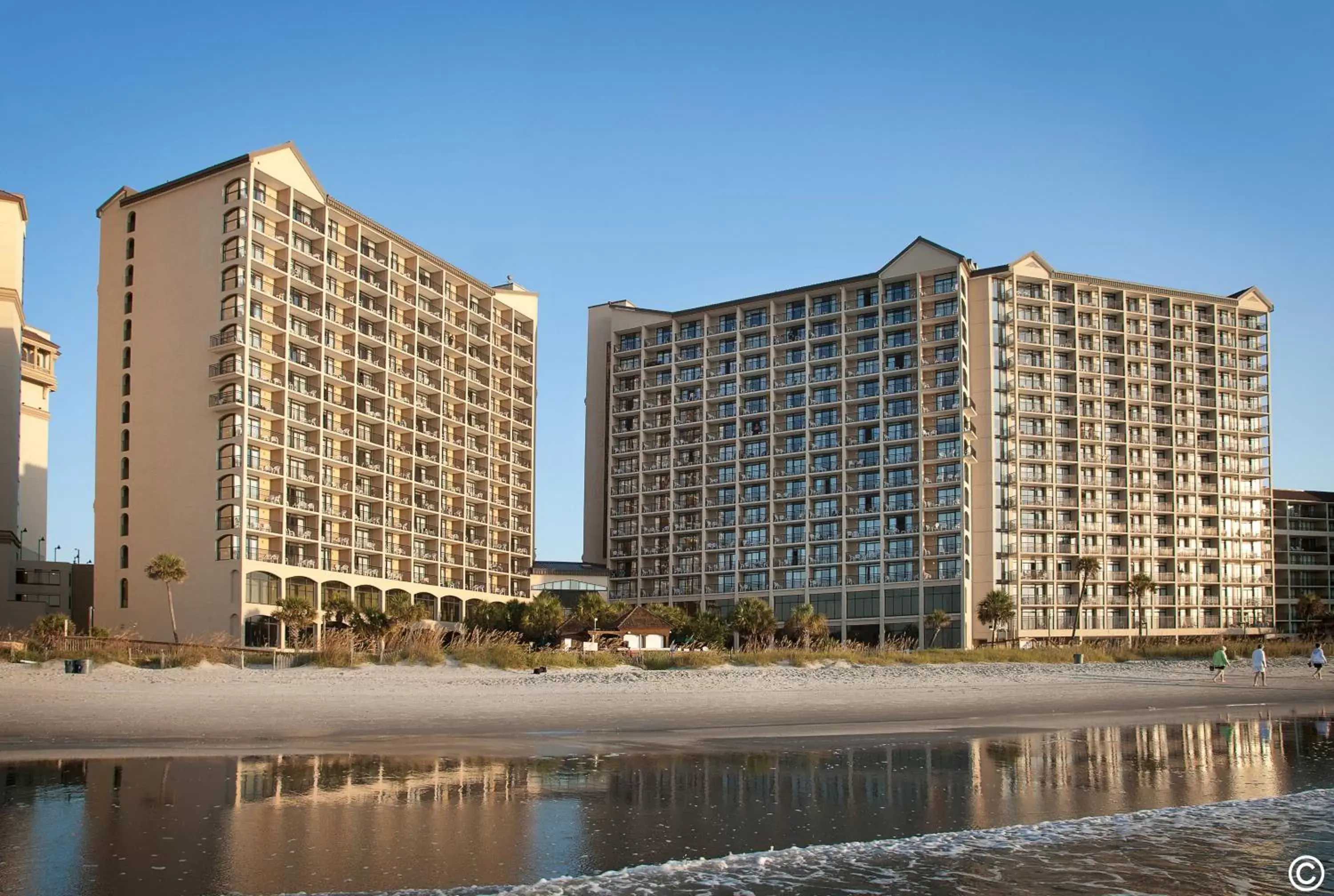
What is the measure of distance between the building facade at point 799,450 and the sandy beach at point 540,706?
64300mm

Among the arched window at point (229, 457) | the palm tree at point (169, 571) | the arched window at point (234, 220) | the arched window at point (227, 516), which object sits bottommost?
the palm tree at point (169, 571)

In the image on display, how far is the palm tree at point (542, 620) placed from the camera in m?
75.4

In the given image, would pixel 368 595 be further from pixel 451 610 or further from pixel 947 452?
pixel 947 452

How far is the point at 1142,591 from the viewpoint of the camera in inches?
4567

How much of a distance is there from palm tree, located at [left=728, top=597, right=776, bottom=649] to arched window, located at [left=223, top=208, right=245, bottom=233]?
43001 millimetres

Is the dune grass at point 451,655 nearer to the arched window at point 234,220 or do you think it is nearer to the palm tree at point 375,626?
the palm tree at point 375,626

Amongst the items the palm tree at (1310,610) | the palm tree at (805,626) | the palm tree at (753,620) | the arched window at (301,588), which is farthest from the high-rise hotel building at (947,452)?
the arched window at (301,588)

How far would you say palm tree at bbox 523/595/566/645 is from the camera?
247 ft

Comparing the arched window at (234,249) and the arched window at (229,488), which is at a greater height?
the arched window at (234,249)

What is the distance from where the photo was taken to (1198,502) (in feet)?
415

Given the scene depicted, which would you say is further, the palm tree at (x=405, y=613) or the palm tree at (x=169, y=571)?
the palm tree at (x=169, y=571)

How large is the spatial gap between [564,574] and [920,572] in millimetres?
36172

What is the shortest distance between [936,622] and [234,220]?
66.3m

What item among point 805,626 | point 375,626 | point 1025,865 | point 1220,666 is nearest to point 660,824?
point 1025,865
